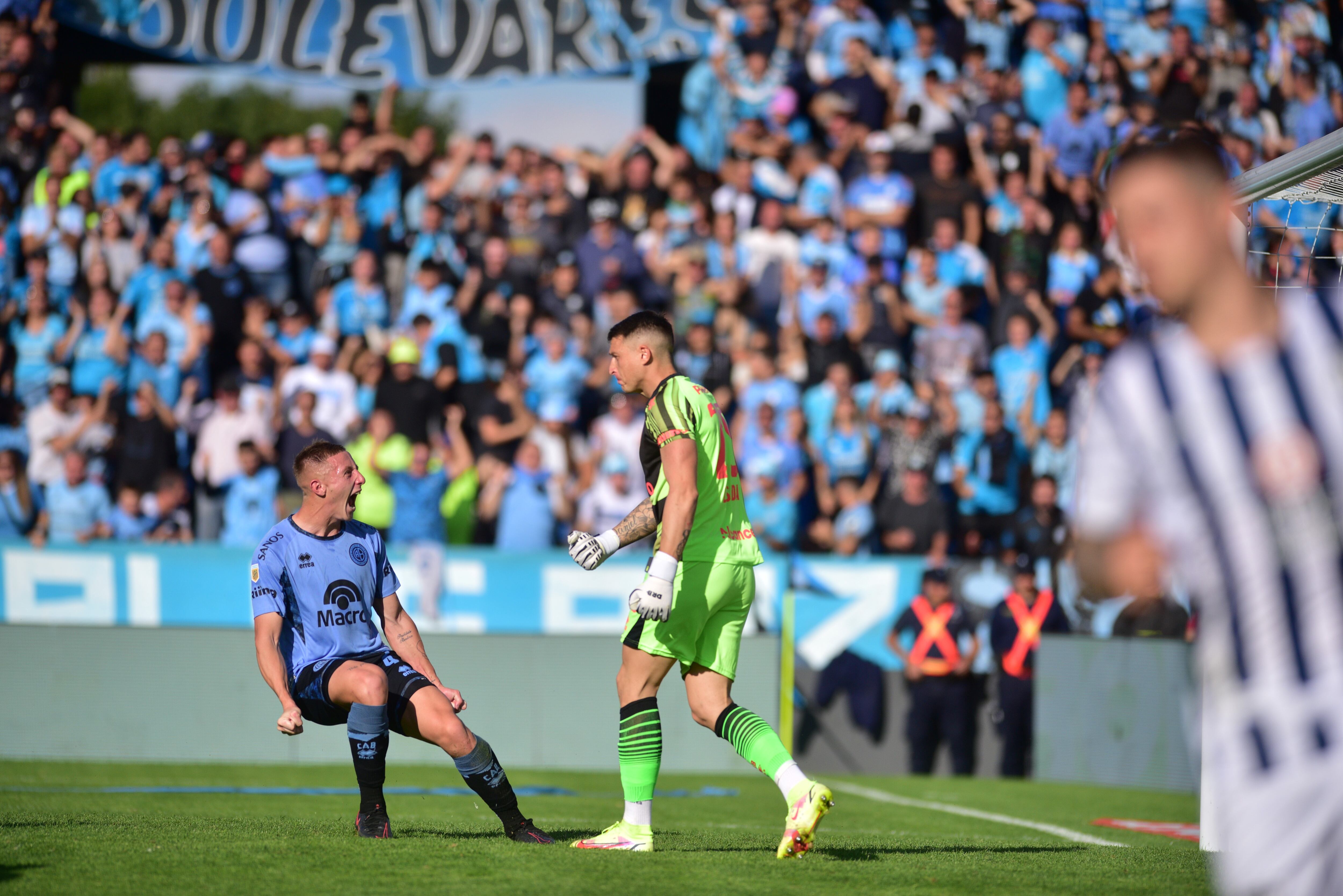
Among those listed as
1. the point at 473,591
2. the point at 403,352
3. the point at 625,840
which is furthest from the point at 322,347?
the point at 625,840

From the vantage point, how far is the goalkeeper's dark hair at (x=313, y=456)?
21.4 ft

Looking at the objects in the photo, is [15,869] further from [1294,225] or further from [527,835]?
[1294,225]

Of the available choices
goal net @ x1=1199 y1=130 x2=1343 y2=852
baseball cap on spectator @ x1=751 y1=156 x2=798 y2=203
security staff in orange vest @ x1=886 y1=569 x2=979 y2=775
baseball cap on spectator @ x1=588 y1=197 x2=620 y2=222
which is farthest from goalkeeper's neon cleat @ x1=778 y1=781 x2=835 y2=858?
baseball cap on spectator @ x1=751 y1=156 x2=798 y2=203

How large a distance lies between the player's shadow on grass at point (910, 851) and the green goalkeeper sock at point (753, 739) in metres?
0.52

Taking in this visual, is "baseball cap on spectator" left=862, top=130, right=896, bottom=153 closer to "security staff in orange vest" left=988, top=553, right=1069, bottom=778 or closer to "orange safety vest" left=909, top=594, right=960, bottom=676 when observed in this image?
"security staff in orange vest" left=988, top=553, right=1069, bottom=778

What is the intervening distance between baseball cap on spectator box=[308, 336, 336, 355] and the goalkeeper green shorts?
8.62 metres

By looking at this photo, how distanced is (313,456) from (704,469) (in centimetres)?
187

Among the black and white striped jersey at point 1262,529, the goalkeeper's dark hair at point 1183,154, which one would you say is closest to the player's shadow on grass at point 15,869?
the black and white striped jersey at point 1262,529

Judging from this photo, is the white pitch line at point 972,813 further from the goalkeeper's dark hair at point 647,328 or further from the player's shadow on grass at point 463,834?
the goalkeeper's dark hair at point 647,328

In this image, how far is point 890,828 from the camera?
8602mm

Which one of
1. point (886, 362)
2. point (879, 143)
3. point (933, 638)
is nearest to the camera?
point (933, 638)

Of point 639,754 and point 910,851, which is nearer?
point 639,754

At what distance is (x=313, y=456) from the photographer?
21.5ft

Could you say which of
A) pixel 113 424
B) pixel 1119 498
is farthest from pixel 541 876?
pixel 113 424
